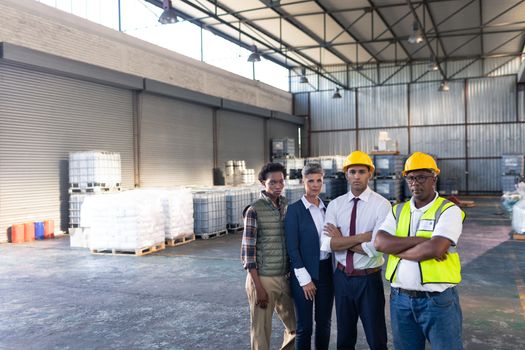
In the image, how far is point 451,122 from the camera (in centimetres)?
2394

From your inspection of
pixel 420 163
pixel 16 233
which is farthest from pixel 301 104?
pixel 420 163

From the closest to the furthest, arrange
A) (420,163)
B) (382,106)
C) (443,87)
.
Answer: (420,163) → (443,87) → (382,106)

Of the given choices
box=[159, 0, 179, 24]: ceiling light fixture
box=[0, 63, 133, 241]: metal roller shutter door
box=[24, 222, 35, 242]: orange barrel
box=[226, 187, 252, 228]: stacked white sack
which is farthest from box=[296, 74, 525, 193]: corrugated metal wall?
box=[24, 222, 35, 242]: orange barrel

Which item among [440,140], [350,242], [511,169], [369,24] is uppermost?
[369,24]

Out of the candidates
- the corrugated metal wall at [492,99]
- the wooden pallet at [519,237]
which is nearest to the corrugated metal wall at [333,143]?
the corrugated metal wall at [492,99]

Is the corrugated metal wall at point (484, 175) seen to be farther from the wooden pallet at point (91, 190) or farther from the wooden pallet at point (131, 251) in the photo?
the wooden pallet at point (131, 251)

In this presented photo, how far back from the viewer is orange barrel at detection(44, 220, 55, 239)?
11727 mm

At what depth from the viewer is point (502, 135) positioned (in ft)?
75.3

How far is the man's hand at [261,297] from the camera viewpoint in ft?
10.5

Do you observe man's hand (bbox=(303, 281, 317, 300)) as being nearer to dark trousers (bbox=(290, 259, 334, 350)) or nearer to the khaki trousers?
dark trousers (bbox=(290, 259, 334, 350))

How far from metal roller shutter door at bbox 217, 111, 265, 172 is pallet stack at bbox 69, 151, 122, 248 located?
761 centimetres

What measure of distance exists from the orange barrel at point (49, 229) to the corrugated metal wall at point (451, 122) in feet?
57.0

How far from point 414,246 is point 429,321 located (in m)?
→ 0.42

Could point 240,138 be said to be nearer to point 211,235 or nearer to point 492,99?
point 211,235
